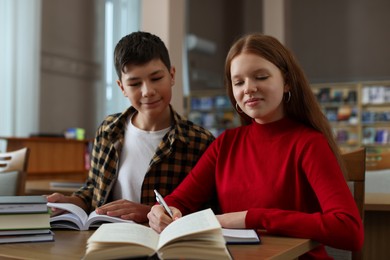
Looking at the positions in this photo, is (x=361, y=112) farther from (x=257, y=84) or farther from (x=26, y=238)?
(x=26, y=238)

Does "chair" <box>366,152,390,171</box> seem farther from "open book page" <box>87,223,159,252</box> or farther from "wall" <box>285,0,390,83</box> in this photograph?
"wall" <box>285,0,390,83</box>

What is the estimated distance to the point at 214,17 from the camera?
10672 millimetres

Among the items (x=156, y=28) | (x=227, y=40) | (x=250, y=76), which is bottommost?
(x=250, y=76)

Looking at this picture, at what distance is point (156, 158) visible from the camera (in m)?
1.85

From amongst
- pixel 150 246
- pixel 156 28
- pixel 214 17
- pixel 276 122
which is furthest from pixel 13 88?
pixel 214 17

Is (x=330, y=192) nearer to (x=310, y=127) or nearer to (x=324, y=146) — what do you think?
(x=324, y=146)

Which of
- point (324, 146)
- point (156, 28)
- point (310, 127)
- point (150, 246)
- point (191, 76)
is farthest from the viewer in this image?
point (191, 76)

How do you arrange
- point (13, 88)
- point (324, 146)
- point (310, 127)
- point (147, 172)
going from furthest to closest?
point (13, 88) → point (147, 172) → point (310, 127) → point (324, 146)

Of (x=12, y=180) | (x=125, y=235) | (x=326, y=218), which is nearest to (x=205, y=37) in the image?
(x=12, y=180)

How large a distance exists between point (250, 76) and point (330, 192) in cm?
42

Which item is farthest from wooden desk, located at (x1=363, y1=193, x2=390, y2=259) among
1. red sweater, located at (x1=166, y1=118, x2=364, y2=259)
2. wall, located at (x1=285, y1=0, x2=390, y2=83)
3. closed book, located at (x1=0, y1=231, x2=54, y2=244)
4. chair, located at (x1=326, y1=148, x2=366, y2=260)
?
wall, located at (x1=285, y1=0, x2=390, y2=83)

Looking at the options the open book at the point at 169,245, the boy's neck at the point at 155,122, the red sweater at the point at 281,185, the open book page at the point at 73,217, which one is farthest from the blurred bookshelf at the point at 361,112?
the open book at the point at 169,245

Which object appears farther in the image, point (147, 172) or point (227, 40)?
point (227, 40)

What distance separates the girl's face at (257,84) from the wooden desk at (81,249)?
0.42 metres
